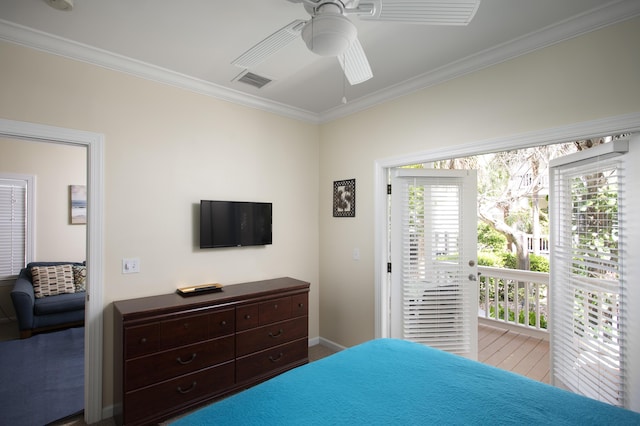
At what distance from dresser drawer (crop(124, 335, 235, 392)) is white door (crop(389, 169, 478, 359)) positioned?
64.6 inches

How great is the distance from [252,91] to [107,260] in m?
1.92

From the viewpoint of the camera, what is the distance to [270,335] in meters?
2.96

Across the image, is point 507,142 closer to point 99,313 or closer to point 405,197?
point 405,197

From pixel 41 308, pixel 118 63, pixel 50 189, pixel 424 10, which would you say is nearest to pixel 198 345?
pixel 118 63

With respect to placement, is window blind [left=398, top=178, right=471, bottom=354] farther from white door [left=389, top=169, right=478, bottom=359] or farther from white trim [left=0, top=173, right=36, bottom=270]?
white trim [left=0, top=173, right=36, bottom=270]

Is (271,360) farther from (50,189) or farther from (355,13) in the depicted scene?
(50,189)

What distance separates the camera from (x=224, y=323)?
2658mm

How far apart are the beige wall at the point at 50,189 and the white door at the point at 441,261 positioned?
4.92 m

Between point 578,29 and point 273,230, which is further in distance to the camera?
point 273,230

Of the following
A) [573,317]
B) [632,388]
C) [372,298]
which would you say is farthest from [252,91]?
[632,388]

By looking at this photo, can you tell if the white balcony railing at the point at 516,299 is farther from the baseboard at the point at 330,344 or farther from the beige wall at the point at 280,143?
the beige wall at the point at 280,143

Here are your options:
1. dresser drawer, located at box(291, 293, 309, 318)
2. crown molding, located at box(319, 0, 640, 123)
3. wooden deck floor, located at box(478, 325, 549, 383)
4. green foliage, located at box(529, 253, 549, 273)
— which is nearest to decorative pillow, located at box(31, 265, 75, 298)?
dresser drawer, located at box(291, 293, 309, 318)

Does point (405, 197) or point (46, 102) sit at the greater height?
point (46, 102)

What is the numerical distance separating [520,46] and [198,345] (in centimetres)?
315
